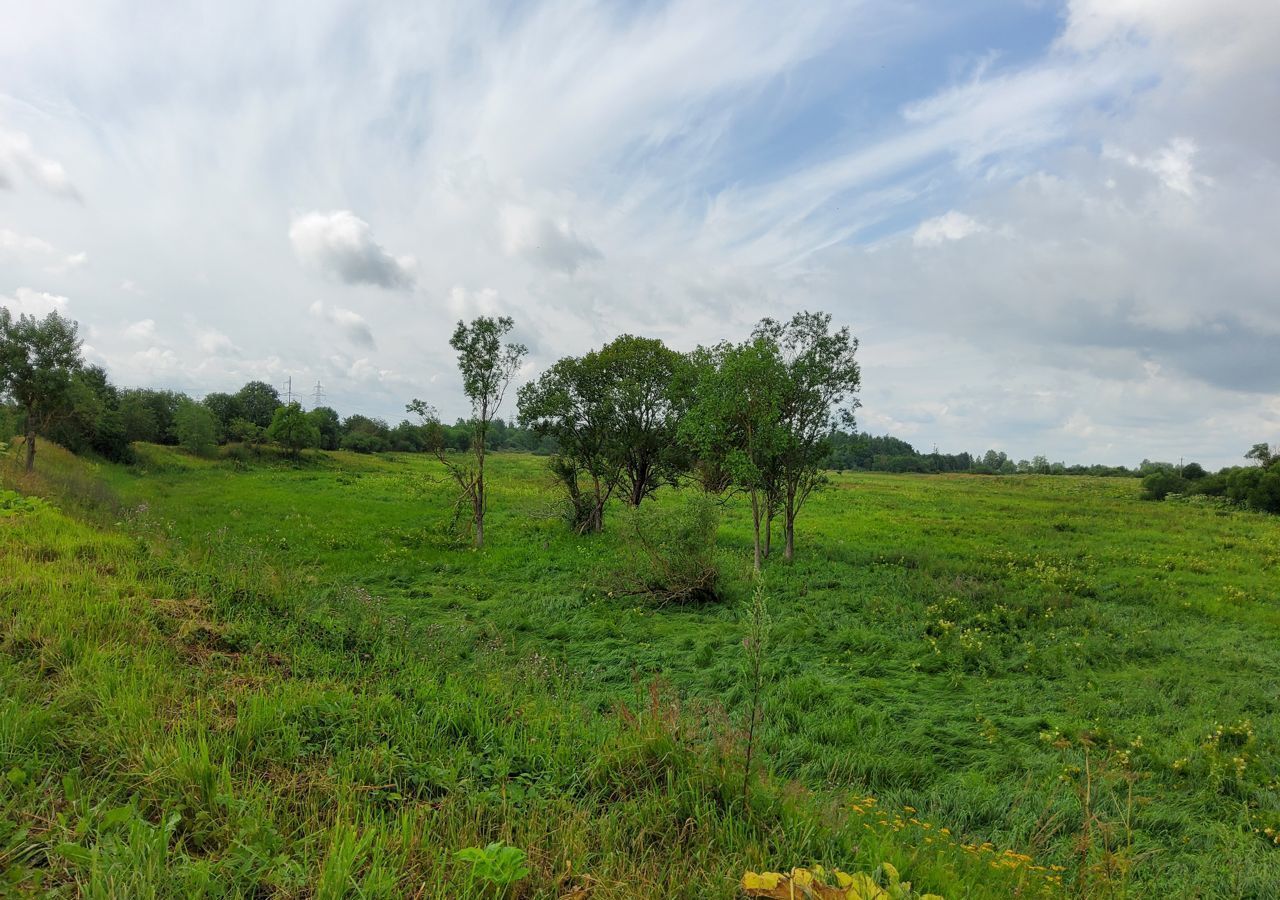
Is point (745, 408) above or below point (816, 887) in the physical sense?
above

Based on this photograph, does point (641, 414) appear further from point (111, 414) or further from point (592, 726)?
point (111, 414)

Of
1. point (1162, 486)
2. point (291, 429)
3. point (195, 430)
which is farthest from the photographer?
point (291, 429)

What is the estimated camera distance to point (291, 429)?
5691 centimetres

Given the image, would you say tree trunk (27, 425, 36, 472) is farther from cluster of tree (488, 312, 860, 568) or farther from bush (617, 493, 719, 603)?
bush (617, 493, 719, 603)

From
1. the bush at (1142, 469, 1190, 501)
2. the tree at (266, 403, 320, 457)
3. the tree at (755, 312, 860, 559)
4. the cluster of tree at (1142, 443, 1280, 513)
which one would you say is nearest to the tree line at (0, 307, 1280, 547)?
the tree at (755, 312, 860, 559)

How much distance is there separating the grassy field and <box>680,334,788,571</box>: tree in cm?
333

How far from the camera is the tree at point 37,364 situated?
85.7 feet

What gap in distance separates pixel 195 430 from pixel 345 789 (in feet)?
212

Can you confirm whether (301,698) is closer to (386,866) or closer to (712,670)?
(386,866)

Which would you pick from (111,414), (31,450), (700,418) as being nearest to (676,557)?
(700,418)

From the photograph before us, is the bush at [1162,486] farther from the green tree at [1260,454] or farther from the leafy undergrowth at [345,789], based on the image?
the leafy undergrowth at [345,789]

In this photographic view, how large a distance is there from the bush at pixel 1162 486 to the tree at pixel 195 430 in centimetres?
9015

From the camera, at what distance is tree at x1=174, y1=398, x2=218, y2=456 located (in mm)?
53250

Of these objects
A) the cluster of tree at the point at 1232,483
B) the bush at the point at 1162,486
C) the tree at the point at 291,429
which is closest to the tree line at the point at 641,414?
the tree at the point at 291,429
